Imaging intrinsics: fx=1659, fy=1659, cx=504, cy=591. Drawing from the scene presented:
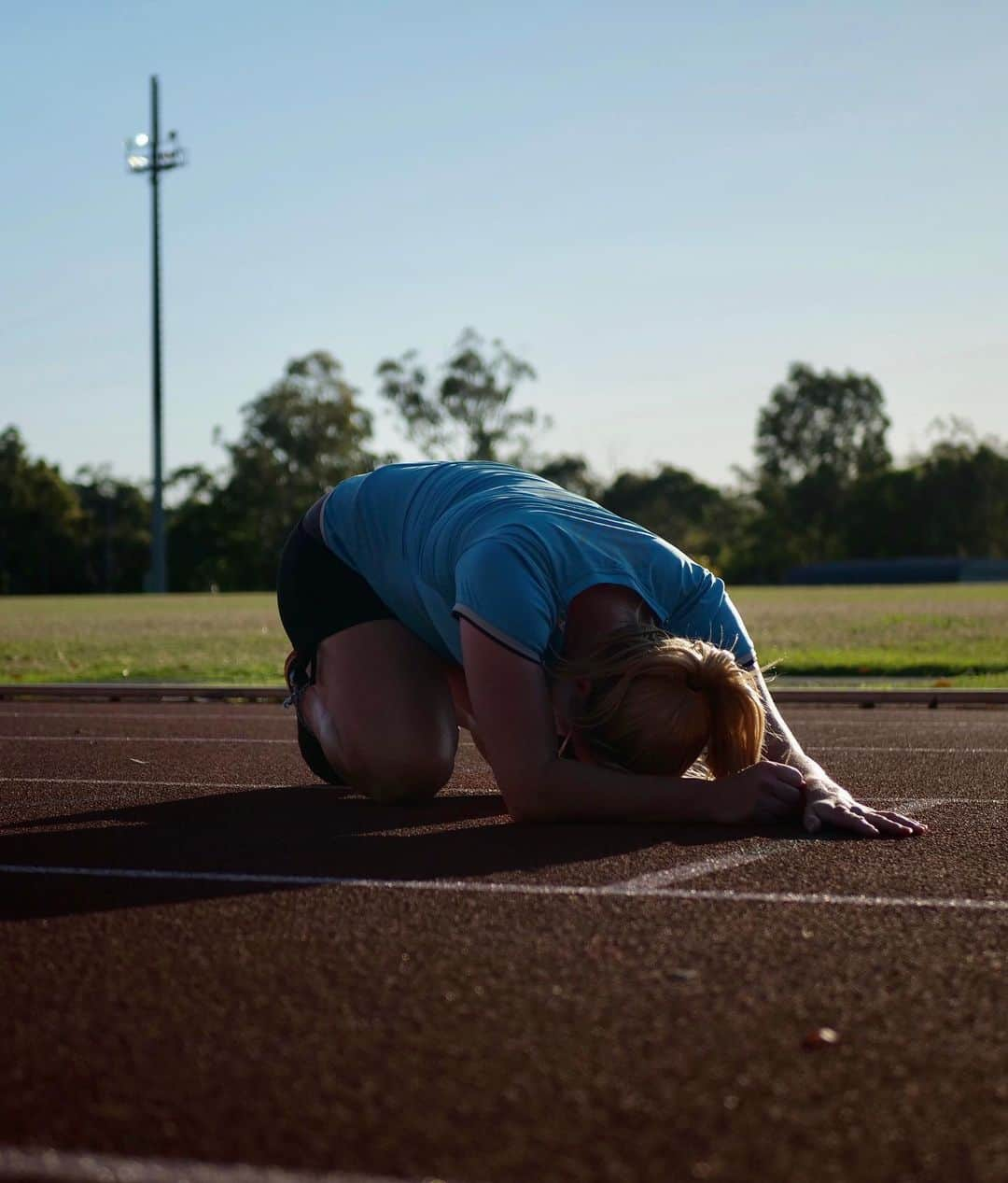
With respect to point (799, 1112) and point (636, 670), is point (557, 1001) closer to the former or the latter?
point (799, 1112)

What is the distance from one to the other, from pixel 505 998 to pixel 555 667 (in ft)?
5.98

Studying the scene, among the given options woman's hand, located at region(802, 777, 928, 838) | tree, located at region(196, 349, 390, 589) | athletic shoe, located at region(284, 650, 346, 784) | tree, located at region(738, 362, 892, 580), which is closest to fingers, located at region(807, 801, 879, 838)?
woman's hand, located at region(802, 777, 928, 838)

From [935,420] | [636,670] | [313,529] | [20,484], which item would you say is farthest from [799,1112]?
[935,420]

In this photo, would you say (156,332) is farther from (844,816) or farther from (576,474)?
(844,816)

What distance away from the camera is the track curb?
13258 millimetres

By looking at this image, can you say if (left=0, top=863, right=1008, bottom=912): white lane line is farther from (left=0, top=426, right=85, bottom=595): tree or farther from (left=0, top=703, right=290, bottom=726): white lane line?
(left=0, top=426, right=85, bottom=595): tree

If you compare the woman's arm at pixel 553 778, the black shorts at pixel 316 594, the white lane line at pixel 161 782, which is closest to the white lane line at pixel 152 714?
the white lane line at pixel 161 782

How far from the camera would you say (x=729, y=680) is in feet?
16.6

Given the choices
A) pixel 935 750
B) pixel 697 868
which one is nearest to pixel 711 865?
pixel 697 868

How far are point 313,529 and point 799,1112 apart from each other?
4.43 meters

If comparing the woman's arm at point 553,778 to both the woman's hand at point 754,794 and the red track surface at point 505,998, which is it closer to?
the woman's hand at point 754,794

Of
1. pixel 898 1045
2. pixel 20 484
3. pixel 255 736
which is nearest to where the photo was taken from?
pixel 898 1045

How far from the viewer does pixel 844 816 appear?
211 inches

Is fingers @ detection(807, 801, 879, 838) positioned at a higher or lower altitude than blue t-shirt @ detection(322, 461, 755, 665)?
lower
